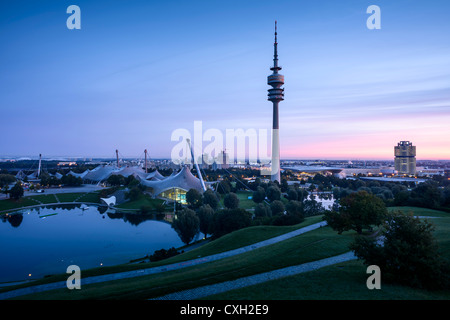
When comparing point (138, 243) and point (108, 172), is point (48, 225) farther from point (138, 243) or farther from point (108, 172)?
point (108, 172)

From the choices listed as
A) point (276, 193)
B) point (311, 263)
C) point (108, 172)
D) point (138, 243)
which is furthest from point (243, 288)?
point (108, 172)

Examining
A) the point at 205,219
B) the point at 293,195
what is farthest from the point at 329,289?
the point at 293,195

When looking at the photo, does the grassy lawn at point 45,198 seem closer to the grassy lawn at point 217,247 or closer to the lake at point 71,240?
the lake at point 71,240

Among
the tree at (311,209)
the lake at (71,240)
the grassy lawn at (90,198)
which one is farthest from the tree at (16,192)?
the tree at (311,209)

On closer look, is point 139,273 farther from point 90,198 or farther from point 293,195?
point 90,198

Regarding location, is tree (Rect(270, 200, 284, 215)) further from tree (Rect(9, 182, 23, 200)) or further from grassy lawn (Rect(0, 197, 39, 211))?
tree (Rect(9, 182, 23, 200))

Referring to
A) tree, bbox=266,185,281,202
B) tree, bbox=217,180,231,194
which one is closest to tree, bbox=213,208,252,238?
tree, bbox=266,185,281,202
